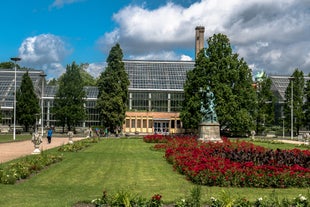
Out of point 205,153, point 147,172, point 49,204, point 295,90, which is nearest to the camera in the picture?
point 49,204

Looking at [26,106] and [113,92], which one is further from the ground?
[113,92]

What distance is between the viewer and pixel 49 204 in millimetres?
9148

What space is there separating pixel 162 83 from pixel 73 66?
709 inches

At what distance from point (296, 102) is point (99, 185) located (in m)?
53.2

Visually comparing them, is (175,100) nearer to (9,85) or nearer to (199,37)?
(199,37)

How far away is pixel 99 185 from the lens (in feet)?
41.8

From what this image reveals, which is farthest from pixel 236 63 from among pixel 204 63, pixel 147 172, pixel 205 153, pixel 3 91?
pixel 3 91

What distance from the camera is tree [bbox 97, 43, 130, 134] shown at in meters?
53.6

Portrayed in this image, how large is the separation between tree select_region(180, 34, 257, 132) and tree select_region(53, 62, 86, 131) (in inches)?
747

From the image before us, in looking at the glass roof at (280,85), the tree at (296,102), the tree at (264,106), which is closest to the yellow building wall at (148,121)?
the tree at (264,106)

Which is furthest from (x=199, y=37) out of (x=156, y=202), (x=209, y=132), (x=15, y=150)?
(x=156, y=202)

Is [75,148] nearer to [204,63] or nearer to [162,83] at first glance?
[204,63]

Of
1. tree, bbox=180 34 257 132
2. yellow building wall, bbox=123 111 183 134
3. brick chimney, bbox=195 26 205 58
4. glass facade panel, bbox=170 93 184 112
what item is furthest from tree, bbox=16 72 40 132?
brick chimney, bbox=195 26 205 58

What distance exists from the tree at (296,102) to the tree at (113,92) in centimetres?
2506
